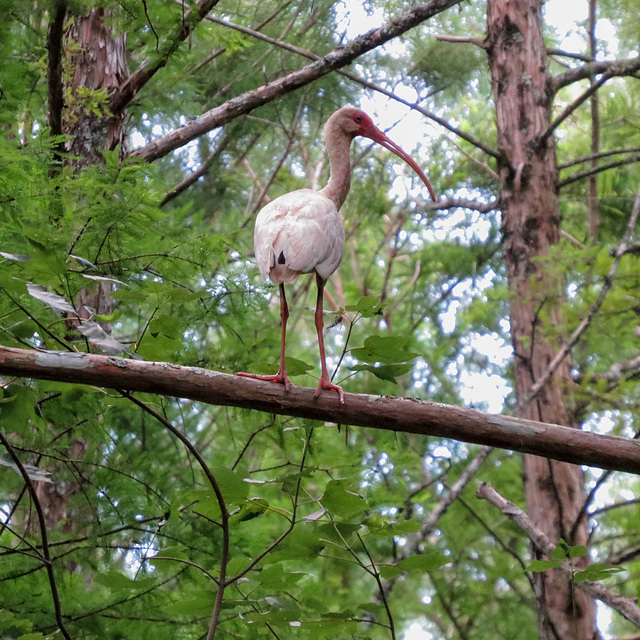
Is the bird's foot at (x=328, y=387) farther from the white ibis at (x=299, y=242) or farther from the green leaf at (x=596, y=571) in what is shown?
the green leaf at (x=596, y=571)

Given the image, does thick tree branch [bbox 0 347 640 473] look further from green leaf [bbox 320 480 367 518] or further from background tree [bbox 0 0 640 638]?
green leaf [bbox 320 480 367 518]

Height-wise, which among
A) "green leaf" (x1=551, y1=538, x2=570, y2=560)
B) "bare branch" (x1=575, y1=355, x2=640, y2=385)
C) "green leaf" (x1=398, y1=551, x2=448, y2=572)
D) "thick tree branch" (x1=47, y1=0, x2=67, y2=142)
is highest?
"thick tree branch" (x1=47, y1=0, x2=67, y2=142)

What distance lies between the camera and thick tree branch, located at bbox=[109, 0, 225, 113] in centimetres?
366

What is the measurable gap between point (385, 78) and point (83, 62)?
352cm

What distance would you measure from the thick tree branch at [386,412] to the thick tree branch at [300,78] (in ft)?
7.57

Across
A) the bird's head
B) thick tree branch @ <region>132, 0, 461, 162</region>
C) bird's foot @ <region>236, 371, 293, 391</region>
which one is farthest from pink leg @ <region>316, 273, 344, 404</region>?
thick tree branch @ <region>132, 0, 461, 162</region>

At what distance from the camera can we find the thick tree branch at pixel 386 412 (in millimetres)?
2463

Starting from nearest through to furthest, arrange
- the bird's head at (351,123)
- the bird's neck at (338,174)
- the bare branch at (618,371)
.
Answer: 1. the bird's neck at (338,174)
2. the bird's head at (351,123)
3. the bare branch at (618,371)

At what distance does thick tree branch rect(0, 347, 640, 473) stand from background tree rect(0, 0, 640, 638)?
6 centimetres

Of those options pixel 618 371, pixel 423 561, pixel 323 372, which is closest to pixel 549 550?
pixel 618 371

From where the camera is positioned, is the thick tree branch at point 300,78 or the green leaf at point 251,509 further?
the thick tree branch at point 300,78

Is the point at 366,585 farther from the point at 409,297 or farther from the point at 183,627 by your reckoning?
the point at 183,627

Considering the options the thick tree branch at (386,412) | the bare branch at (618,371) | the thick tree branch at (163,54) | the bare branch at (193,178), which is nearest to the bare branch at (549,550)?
the bare branch at (618,371)

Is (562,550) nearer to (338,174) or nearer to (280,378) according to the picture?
(280,378)
